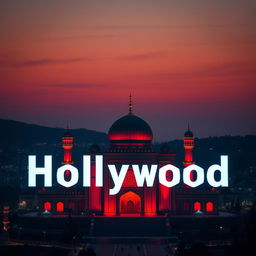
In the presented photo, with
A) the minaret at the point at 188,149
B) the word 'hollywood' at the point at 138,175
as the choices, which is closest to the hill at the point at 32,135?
the minaret at the point at 188,149

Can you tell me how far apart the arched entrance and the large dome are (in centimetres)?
372

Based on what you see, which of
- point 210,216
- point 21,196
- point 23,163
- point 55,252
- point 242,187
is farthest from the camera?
point 23,163

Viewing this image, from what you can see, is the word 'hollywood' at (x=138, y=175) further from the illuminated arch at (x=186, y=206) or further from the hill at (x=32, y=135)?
the hill at (x=32, y=135)

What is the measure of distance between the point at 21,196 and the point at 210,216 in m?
16.4

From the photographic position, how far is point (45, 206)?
222 ft

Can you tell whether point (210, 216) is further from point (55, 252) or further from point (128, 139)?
point (55, 252)

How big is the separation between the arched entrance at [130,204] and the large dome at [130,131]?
3.72 m

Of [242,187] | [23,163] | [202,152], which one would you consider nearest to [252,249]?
[242,187]

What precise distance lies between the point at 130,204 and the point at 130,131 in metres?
4.72

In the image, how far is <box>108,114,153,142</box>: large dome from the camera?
→ 68750mm

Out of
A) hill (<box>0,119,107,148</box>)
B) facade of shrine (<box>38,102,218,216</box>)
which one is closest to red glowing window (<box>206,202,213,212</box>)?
facade of shrine (<box>38,102,218,216</box>)

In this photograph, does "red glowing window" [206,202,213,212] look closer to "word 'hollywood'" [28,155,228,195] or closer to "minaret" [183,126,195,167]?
"word 'hollywood'" [28,155,228,195]

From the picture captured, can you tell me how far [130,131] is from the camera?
68.8 m

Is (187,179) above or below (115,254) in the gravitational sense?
above
